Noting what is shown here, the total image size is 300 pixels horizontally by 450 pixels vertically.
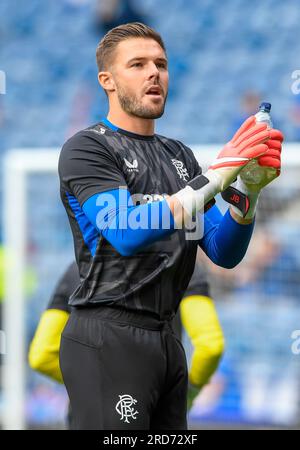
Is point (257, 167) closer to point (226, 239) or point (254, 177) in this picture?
point (254, 177)

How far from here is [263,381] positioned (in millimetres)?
5535

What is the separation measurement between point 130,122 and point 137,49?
0.67 ft

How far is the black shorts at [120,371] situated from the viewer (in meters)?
2.29

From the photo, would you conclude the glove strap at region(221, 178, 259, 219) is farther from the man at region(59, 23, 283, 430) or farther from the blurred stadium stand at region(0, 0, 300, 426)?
the blurred stadium stand at region(0, 0, 300, 426)

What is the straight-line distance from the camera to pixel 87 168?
2.30 metres

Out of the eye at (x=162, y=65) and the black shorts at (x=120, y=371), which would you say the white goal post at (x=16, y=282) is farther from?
the black shorts at (x=120, y=371)

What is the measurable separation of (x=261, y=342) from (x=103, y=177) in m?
3.45

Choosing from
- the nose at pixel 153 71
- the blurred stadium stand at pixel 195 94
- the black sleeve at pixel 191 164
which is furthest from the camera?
the blurred stadium stand at pixel 195 94

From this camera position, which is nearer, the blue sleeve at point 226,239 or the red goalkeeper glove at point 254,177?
the red goalkeeper glove at point 254,177

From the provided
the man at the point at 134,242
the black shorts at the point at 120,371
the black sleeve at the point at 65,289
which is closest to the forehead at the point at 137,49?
the man at the point at 134,242

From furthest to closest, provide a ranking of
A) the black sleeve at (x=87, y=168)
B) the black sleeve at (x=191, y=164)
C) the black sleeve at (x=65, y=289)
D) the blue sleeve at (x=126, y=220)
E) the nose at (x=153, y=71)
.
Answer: the black sleeve at (x=65, y=289), the black sleeve at (x=191, y=164), the nose at (x=153, y=71), the black sleeve at (x=87, y=168), the blue sleeve at (x=126, y=220)

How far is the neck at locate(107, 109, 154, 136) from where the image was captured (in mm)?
2457

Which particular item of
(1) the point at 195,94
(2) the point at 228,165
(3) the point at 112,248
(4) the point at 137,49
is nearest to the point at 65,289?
(3) the point at 112,248
